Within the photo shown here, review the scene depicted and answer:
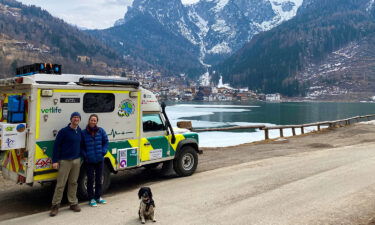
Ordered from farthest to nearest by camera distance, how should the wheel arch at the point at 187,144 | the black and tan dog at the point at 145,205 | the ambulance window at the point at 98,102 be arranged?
the wheel arch at the point at 187,144, the ambulance window at the point at 98,102, the black and tan dog at the point at 145,205

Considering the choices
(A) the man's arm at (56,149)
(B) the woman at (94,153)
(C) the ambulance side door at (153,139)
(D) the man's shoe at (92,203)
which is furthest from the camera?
(C) the ambulance side door at (153,139)

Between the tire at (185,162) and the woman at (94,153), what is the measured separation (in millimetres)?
3060

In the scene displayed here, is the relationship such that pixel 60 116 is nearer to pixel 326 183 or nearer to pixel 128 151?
pixel 128 151

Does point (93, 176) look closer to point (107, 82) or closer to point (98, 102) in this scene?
point (98, 102)

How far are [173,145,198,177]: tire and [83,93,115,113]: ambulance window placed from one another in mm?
2864

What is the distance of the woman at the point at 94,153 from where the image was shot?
24.2ft

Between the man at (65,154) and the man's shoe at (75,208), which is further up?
→ the man at (65,154)

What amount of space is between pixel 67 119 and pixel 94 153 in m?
0.99

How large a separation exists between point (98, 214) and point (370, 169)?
8.53 m

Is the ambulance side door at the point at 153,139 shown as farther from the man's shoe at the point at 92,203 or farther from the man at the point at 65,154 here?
the man at the point at 65,154

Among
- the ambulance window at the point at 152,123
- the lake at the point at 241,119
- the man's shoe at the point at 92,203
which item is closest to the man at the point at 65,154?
the man's shoe at the point at 92,203

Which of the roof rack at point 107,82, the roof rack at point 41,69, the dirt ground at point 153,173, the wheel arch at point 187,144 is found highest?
the roof rack at point 41,69

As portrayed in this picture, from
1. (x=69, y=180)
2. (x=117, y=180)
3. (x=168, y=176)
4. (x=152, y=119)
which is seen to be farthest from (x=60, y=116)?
(x=168, y=176)

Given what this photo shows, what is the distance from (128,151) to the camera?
28.8 ft
